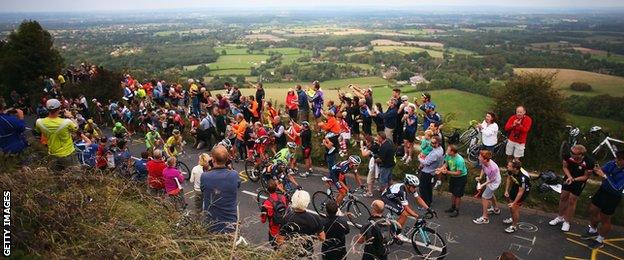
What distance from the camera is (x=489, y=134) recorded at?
39.7 ft

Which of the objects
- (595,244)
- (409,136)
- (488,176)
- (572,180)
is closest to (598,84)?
(409,136)

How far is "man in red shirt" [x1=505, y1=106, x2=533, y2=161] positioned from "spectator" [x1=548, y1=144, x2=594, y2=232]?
2444 mm

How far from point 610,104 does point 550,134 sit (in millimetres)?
15635

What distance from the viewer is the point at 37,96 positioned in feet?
83.1

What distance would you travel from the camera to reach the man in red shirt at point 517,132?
1139 cm

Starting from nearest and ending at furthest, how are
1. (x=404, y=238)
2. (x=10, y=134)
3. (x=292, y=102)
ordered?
(x=10, y=134), (x=404, y=238), (x=292, y=102)

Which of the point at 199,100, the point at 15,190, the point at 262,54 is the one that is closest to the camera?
the point at 15,190

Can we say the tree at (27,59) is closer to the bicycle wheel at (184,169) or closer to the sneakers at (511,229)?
the bicycle wheel at (184,169)

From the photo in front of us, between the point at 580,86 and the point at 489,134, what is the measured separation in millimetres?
27888

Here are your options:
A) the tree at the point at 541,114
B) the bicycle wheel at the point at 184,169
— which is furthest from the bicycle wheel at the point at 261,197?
the tree at the point at 541,114

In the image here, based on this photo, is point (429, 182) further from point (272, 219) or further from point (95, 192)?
point (95, 192)

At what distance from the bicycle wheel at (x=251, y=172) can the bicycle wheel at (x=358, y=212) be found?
3767 mm

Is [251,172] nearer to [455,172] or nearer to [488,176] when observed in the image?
[455,172]

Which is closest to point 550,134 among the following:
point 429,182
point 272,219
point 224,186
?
point 429,182
